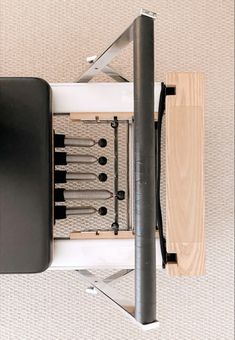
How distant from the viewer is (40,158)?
1.08 metres

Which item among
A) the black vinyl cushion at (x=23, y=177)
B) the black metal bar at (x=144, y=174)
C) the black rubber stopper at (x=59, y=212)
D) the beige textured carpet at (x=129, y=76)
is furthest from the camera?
the beige textured carpet at (x=129, y=76)

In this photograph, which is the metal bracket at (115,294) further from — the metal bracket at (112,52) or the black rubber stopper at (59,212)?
the metal bracket at (112,52)

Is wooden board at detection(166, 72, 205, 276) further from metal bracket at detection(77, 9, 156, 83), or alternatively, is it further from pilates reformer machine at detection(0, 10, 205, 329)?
metal bracket at detection(77, 9, 156, 83)

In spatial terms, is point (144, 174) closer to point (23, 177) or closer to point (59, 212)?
point (23, 177)

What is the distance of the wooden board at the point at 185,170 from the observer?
1155 mm

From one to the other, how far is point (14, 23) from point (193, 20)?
688 mm

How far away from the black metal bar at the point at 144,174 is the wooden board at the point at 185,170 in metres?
0.31

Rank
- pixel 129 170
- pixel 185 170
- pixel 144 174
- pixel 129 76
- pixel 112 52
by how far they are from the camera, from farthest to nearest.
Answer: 1. pixel 129 76
2. pixel 129 170
3. pixel 185 170
4. pixel 112 52
5. pixel 144 174

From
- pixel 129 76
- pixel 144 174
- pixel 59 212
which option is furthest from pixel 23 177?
pixel 129 76

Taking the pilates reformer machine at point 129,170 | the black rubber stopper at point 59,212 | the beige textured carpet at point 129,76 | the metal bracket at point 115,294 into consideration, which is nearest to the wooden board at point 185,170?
the pilates reformer machine at point 129,170

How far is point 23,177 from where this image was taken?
1.07 metres

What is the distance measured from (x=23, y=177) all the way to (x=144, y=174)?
0.37 metres

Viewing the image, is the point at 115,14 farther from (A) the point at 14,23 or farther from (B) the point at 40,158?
(B) the point at 40,158

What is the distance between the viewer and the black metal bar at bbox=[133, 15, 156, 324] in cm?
83
